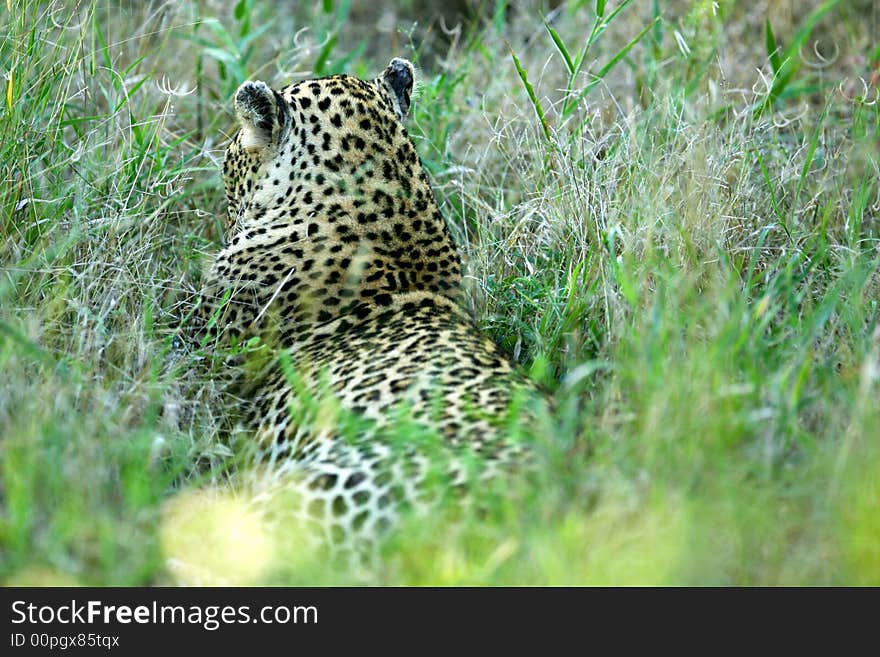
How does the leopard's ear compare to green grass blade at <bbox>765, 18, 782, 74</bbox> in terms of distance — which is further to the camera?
green grass blade at <bbox>765, 18, 782, 74</bbox>

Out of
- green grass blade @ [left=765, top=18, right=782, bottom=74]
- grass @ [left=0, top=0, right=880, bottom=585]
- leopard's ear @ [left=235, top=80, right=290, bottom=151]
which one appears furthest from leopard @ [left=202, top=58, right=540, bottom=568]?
green grass blade @ [left=765, top=18, right=782, bottom=74]

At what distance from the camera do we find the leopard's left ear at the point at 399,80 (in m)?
4.73

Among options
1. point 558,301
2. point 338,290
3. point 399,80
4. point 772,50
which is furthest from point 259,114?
point 772,50

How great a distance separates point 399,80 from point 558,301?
114 centimetres

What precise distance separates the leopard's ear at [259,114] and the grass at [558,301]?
49 cm

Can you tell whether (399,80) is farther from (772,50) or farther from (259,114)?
(772,50)

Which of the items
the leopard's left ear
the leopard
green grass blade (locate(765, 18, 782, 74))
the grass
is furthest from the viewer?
green grass blade (locate(765, 18, 782, 74))

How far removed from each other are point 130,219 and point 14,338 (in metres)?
1.12

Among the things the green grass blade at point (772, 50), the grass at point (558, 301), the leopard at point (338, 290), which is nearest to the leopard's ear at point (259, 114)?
the leopard at point (338, 290)

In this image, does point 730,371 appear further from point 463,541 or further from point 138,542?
point 138,542

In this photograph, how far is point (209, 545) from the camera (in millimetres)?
3209

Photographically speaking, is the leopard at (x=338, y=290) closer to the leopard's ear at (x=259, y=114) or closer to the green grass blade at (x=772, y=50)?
the leopard's ear at (x=259, y=114)

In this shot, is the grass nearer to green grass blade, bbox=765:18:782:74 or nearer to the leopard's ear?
green grass blade, bbox=765:18:782:74

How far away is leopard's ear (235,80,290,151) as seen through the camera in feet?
14.3
